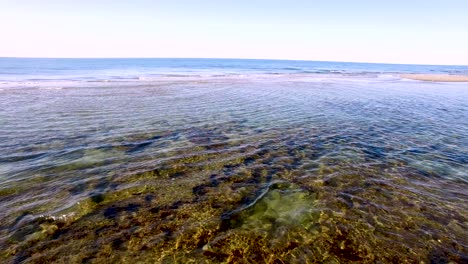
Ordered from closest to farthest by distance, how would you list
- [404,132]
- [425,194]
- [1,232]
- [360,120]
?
[1,232], [425,194], [404,132], [360,120]

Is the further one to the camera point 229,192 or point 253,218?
point 229,192

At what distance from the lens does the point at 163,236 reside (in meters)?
6.11

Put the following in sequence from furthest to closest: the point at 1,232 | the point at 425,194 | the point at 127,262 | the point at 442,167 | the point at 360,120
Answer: the point at 360,120 < the point at 442,167 < the point at 425,194 < the point at 1,232 < the point at 127,262

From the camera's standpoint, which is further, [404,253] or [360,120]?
[360,120]

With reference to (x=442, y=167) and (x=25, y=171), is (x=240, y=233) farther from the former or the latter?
(x=442, y=167)

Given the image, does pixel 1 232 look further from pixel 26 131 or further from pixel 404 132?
pixel 404 132

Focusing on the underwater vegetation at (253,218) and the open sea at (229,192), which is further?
the open sea at (229,192)

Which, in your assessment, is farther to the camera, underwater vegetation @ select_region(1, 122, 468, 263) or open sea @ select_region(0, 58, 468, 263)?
open sea @ select_region(0, 58, 468, 263)

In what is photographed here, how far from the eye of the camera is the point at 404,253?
18.8ft

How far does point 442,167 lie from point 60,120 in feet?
66.6

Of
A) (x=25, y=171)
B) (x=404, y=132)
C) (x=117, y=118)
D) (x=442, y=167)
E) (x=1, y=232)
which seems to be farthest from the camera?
(x=117, y=118)

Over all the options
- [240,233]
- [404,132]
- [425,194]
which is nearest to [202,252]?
[240,233]

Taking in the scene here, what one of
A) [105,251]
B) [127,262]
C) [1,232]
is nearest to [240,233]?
[127,262]

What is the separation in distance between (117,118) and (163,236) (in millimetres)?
13256
